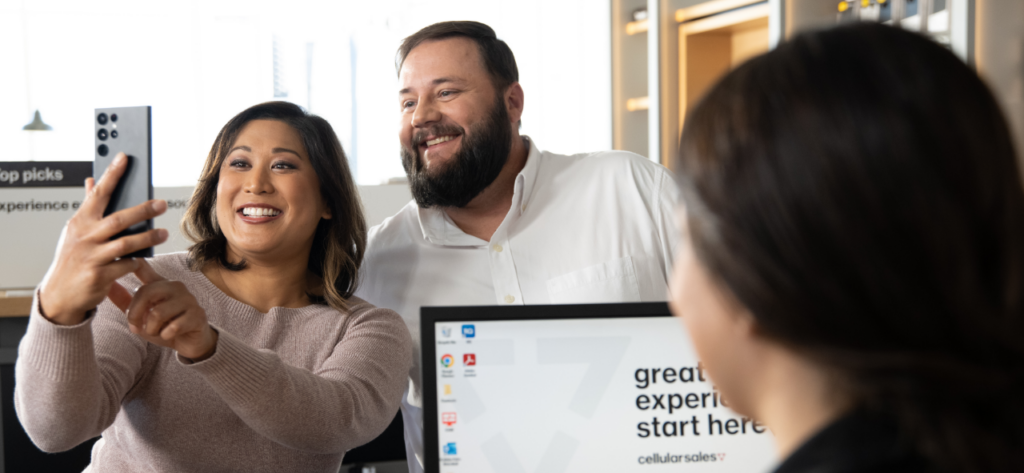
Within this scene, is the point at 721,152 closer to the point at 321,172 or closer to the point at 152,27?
the point at 321,172

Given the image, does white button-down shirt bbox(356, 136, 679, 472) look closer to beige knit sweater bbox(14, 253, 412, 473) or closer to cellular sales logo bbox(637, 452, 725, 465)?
beige knit sweater bbox(14, 253, 412, 473)

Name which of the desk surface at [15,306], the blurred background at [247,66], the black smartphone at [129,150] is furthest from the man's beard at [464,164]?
the blurred background at [247,66]

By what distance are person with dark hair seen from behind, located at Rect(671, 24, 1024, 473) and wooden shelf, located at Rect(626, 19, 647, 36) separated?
3.66m

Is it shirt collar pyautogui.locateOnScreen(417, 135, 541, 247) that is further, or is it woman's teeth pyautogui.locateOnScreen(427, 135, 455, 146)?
woman's teeth pyautogui.locateOnScreen(427, 135, 455, 146)

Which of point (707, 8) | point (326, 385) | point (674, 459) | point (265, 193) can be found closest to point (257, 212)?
point (265, 193)

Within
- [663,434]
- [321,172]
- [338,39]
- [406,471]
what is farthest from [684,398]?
[338,39]

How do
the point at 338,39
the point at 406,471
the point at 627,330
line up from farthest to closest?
the point at 338,39
the point at 406,471
the point at 627,330

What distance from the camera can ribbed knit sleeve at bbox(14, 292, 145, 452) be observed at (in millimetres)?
917

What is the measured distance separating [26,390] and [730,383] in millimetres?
927

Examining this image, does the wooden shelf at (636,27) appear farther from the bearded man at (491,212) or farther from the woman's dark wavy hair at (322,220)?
the woman's dark wavy hair at (322,220)

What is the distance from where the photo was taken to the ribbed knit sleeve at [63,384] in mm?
917

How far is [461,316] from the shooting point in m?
0.86

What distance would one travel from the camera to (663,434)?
2.94 feet

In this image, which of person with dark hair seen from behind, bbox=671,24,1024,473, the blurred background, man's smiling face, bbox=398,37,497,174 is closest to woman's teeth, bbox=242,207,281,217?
man's smiling face, bbox=398,37,497,174
